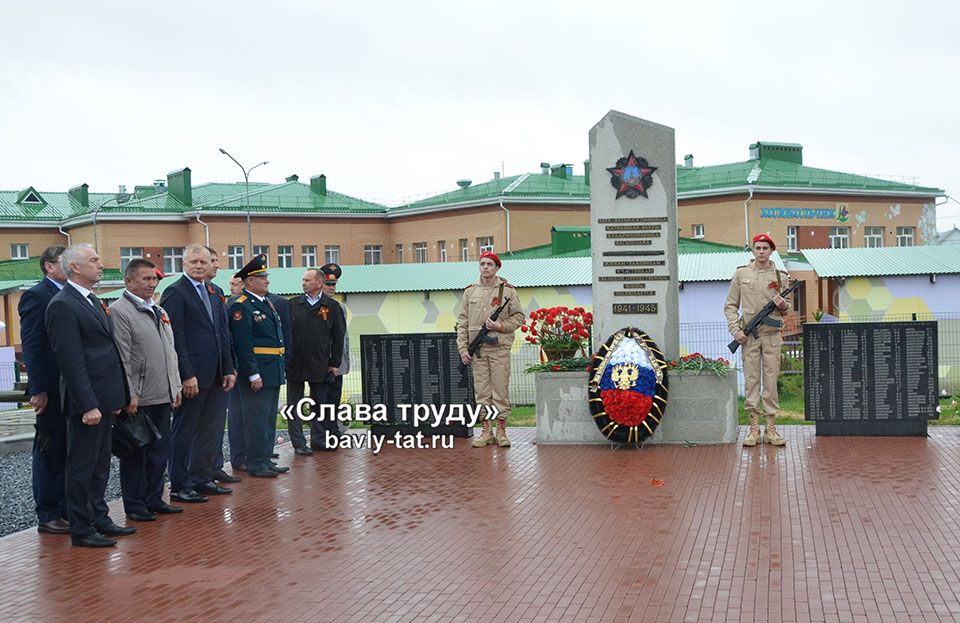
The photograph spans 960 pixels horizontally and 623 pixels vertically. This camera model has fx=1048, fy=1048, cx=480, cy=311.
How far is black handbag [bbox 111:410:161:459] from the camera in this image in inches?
314

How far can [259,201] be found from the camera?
54.4 m

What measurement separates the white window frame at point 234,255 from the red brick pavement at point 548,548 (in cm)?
4363

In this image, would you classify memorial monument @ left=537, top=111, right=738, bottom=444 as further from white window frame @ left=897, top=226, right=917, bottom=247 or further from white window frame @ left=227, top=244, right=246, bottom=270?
white window frame @ left=897, top=226, right=917, bottom=247

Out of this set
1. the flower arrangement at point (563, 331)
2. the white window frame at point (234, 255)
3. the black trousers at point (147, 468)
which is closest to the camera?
the black trousers at point (147, 468)

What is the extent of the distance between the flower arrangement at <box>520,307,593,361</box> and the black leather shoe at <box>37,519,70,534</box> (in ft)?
17.8

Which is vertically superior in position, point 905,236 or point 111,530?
point 905,236

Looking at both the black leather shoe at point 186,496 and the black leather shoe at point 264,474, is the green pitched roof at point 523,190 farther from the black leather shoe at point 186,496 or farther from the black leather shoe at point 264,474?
the black leather shoe at point 186,496

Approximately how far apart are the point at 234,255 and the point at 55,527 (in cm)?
4607

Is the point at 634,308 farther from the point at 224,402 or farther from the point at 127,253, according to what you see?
the point at 127,253

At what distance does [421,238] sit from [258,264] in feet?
149

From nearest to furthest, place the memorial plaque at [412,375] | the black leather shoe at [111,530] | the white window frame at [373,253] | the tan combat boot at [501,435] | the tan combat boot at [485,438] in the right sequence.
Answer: the black leather shoe at [111,530] → the tan combat boot at [501,435] → the tan combat boot at [485,438] → the memorial plaque at [412,375] → the white window frame at [373,253]

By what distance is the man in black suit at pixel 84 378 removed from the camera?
737cm

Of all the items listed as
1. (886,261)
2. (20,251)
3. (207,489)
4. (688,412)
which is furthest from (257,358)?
(20,251)

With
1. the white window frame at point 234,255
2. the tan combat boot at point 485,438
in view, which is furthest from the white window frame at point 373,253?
the tan combat boot at point 485,438
